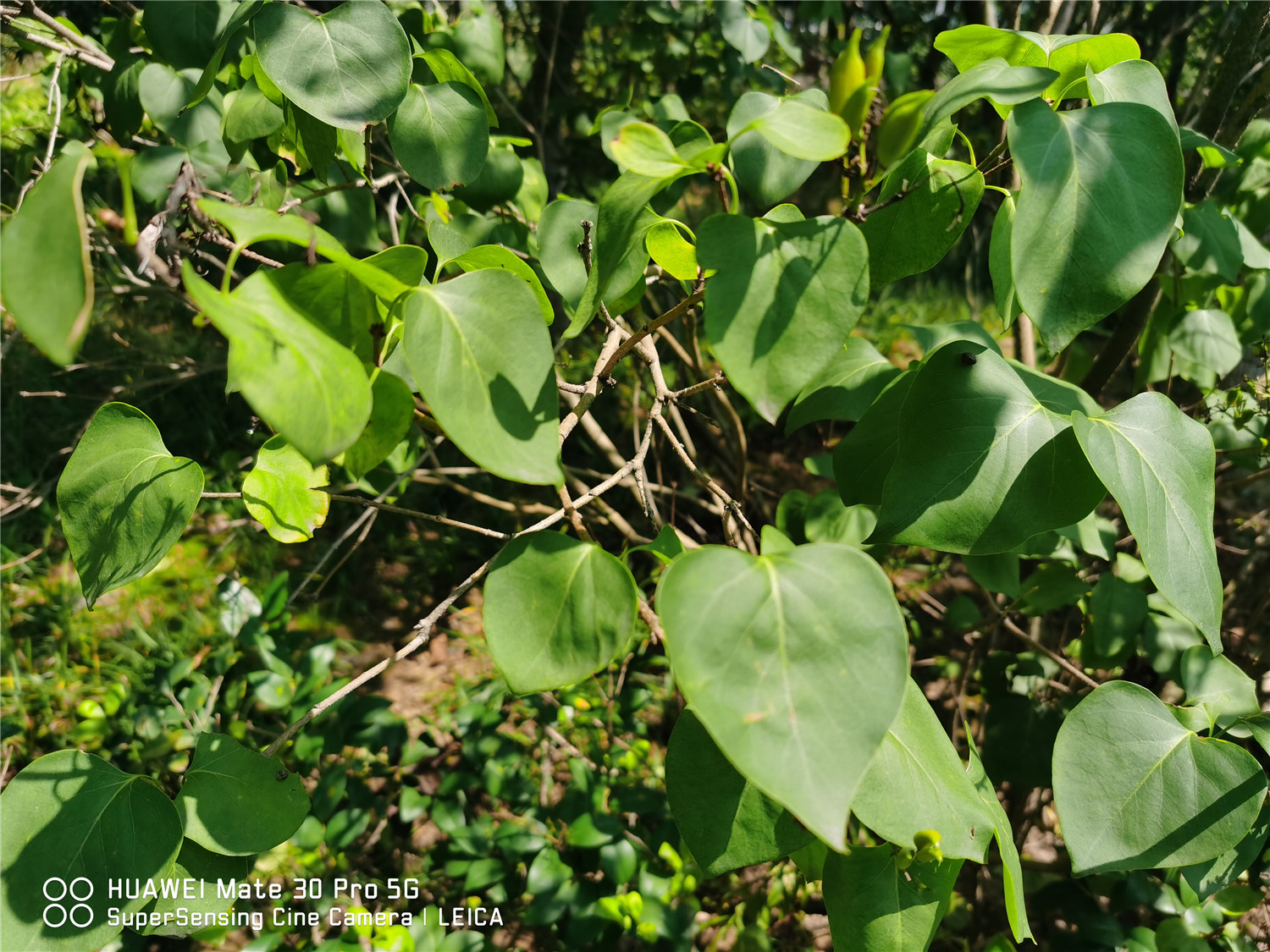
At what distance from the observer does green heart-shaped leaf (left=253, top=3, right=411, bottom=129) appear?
2.40 feet

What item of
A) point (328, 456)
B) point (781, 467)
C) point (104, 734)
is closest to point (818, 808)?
point (328, 456)

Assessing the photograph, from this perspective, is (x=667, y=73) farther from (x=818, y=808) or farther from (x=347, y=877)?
(x=818, y=808)

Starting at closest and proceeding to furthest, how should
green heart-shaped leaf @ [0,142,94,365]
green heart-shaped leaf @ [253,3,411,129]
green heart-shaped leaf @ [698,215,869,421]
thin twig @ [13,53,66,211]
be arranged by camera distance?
green heart-shaped leaf @ [0,142,94,365], green heart-shaped leaf @ [698,215,869,421], green heart-shaped leaf @ [253,3,411,129], thin twig @ [13,53,66,211]

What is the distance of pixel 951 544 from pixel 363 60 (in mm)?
697

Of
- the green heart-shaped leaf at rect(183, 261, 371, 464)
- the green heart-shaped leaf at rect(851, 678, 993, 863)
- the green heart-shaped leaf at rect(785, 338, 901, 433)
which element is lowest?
the green heart-shaped leaf at rect(851, 678, 993, 863)

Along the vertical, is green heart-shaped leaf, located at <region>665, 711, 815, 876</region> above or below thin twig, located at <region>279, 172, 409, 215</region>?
below

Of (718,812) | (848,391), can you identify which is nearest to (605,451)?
(848,391)

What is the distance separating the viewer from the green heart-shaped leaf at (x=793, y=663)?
400 millimetres

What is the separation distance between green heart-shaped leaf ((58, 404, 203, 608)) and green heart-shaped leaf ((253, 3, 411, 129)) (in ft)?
1.14

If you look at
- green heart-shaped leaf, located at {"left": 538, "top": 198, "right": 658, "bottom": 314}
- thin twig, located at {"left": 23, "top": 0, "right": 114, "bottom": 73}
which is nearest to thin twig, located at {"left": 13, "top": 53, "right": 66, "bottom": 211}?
thin twig, located at {"left": 23, "top": 0, "right": 114, "bottom": 73}

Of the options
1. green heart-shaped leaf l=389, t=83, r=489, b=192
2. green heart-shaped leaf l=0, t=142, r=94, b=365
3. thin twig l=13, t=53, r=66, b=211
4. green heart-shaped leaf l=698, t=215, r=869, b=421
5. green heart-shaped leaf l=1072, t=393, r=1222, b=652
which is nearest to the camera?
green heart-shaped leaf l=0, t=142, r=94, b=365

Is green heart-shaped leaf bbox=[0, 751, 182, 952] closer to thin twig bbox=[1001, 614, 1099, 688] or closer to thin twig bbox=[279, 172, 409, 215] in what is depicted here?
thin twig bbox=[279, 172, 409, 215]

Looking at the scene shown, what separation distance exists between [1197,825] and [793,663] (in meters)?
0.49

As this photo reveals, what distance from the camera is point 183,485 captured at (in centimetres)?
67
